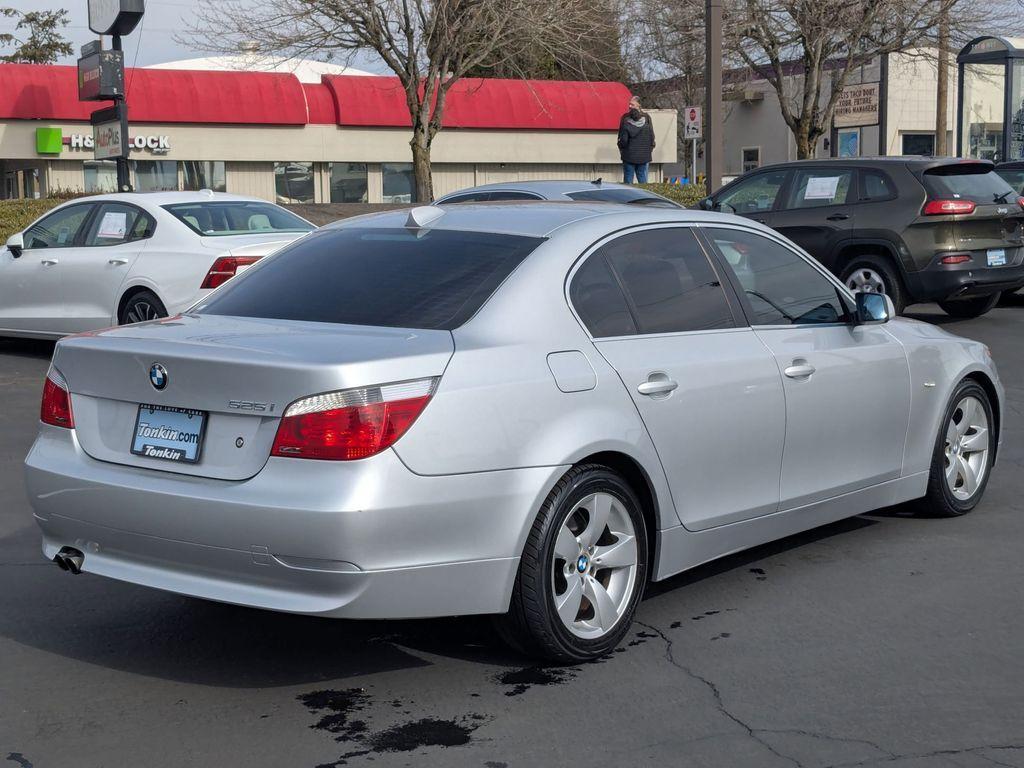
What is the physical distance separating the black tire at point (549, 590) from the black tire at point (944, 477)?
7.94ft

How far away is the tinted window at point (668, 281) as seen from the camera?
5168 millimetres

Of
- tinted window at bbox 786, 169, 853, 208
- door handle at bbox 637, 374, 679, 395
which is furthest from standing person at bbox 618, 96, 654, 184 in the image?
door handle at bbox 637, 374, 679, 395

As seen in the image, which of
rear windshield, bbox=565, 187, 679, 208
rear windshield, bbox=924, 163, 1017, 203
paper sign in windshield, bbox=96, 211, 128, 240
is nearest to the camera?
paper sign in windshield, bbox=96, 211, 128, 240

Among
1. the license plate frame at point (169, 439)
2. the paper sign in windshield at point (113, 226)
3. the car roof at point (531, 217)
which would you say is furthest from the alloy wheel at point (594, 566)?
the paper sign in windshield at point (113, 226)

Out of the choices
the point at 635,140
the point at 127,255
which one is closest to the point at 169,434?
the point at 127,255

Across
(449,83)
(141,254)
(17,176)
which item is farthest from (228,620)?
(17,176)

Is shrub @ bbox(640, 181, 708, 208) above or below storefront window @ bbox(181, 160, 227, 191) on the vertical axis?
below

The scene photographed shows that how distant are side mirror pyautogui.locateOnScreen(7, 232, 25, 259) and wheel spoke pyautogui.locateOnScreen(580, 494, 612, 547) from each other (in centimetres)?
977

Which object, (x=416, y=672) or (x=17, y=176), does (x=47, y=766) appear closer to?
(x=416, y=672)

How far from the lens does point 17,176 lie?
3722 cm

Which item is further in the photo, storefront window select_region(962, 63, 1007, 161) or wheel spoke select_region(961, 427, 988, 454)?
storefront window select_region(962, 63, 1007, 161)

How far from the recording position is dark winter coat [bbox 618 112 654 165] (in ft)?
80.2

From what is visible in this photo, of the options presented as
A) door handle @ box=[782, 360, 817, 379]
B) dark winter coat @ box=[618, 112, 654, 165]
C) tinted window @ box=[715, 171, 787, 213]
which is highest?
dark winter coat @ box=[618, 112, 654, 165]

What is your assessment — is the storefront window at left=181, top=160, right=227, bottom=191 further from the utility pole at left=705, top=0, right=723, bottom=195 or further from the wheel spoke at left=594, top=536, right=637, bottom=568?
the wheel spoke at left=594, top=536, right=637, bottom=568
